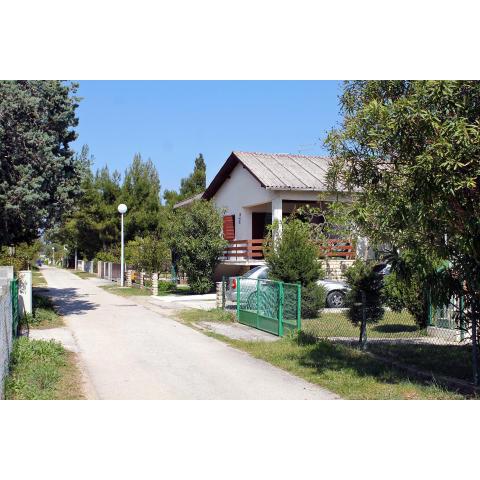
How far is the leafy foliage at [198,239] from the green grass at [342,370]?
11.1 m

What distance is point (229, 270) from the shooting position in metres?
28.3

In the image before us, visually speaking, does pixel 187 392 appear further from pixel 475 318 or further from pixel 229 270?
pixel 229 270

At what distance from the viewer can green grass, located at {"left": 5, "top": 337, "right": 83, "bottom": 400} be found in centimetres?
766

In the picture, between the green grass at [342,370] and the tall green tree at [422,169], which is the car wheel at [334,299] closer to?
the green grass at [342,370]

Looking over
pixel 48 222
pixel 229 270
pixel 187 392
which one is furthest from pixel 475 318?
pixel 229 270

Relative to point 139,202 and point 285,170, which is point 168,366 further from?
point 139,202

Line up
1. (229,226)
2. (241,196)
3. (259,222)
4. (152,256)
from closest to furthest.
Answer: (241,196)
(259,222)
(152,256)
(229,226)

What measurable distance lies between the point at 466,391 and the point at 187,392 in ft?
12.6

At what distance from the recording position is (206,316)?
16.7 meters

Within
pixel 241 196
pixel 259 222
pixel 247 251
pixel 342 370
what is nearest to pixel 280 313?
pixel 342 370

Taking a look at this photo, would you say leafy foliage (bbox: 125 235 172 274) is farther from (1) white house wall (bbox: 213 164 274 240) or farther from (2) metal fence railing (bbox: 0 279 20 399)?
(2) metal fence railing (bbox: 0 279 20 399)

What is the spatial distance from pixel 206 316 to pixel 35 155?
20.8 ft

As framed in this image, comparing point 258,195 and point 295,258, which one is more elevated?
point 258,195

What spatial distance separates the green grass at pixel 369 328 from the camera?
13.1 meters
